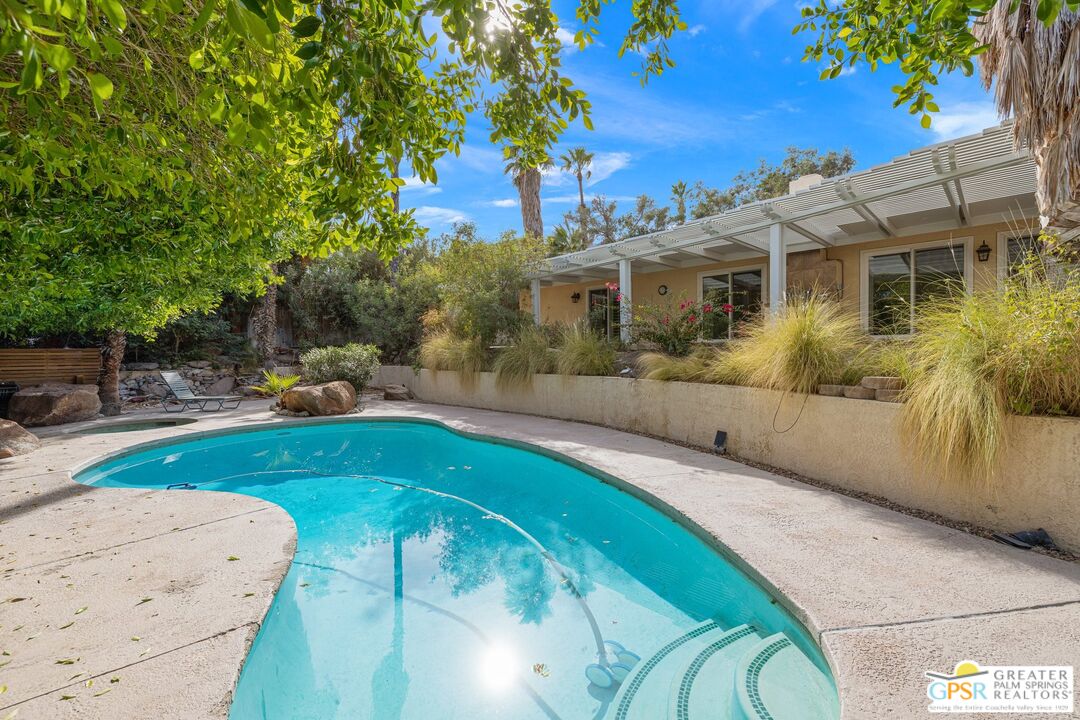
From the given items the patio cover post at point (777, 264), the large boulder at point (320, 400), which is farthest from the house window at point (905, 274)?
the large boulder at point (320, 400)

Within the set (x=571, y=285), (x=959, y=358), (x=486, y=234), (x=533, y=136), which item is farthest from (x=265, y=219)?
(x=571, y=285)

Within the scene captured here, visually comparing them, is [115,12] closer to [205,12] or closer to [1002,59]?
[205,12]

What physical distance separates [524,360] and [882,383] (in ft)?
20.5

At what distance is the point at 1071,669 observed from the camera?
2.03 metres

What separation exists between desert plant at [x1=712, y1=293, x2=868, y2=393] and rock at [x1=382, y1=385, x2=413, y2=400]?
8959 millimetres

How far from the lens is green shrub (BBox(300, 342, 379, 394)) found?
459 inches

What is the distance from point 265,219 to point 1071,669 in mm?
4724

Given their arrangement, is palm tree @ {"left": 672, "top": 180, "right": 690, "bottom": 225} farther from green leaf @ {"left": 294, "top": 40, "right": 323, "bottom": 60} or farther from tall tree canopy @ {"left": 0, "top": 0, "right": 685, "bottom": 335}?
green leaf @ {"left": 294, "top": 40, "right": 323, "bottom": 60}

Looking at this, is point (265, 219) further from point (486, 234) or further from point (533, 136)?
point (486, 234)

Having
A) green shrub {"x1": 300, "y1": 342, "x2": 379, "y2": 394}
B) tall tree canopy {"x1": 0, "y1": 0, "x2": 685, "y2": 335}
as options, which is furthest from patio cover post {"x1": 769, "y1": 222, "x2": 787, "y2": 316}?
green shrub {"x1": 300, "y1": 342, "x2": 379, "y2": 394}

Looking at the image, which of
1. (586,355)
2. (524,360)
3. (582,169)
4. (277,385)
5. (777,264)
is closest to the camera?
(777,264)

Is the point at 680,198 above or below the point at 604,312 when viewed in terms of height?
above

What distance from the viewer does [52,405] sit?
9492 millimetres

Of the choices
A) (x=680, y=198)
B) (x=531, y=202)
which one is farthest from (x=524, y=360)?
(x=680, y=198)
